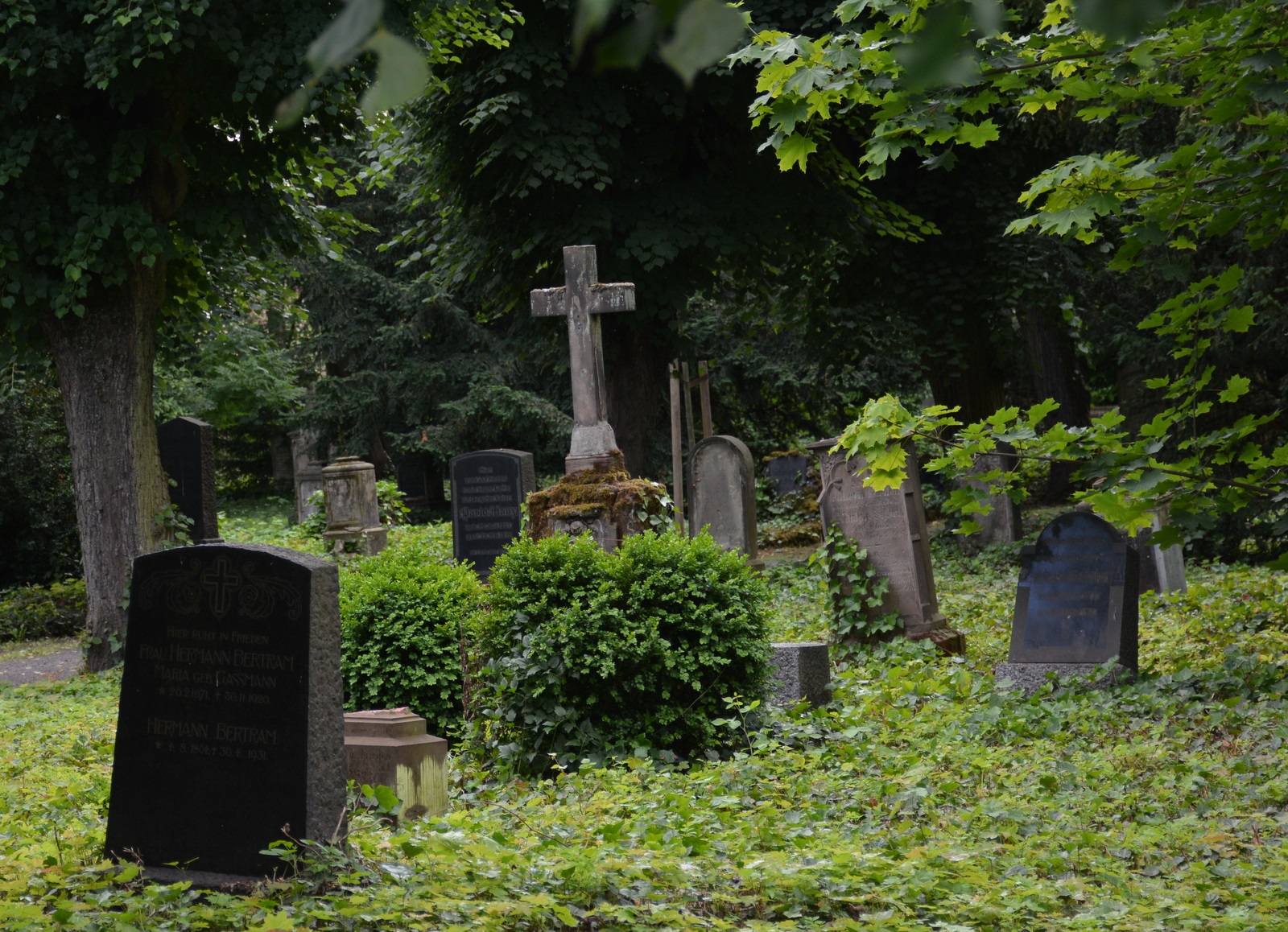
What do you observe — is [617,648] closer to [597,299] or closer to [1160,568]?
[597,299]

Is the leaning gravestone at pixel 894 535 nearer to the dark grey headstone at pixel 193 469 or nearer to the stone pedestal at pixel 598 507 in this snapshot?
the stone pedestal at pixel 598 507

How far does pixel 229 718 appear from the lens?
4.69m

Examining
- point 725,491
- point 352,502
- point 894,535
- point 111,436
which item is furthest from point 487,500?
point 352,502

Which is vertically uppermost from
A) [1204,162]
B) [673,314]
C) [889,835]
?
[673,314]

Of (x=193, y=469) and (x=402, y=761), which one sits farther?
(x=193, y=469)

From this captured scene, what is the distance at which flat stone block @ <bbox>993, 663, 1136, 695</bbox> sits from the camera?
8.16m

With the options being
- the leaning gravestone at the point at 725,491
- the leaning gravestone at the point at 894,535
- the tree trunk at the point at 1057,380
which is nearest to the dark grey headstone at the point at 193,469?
the leaning gravestone at the point at 725,491

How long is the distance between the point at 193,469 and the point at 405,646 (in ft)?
30.6

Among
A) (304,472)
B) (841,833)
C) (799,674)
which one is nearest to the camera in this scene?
(841,833)

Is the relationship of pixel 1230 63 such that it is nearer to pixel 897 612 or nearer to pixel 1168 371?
pixel 897 612

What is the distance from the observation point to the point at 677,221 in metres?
15.2

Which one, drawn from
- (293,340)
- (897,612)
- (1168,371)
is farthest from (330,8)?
(293,340)

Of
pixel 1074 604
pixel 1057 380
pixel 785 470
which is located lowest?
pixel 1074 604

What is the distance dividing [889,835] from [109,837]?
3105 millimetres
